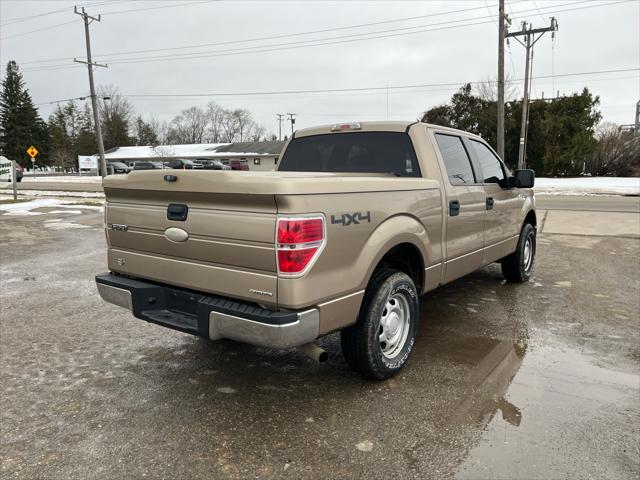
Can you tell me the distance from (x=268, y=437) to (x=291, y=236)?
1214 millimetres

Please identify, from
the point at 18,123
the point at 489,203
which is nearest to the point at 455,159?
the point at 489,203

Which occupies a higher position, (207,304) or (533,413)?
(207,304)

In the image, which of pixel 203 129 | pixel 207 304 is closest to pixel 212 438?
pixel 207 304

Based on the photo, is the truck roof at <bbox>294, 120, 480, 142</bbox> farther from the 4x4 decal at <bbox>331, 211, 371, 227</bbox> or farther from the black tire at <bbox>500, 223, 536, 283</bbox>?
the black tire at <bbox>500, 223, 536, 283</bbox>

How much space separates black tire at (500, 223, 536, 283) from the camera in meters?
6.11

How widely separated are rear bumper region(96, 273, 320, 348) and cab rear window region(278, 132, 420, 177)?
6.43 ft

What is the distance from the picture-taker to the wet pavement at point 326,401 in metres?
2.58

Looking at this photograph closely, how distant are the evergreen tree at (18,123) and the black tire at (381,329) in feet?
281

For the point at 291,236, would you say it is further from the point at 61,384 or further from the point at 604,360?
the point at 604,360

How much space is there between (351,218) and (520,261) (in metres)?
3.99

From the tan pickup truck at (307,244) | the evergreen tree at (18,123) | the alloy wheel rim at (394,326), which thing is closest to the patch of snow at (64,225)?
the tan pickup truck at (307,244)

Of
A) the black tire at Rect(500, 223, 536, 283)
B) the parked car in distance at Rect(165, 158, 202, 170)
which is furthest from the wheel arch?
the black tire at Rect(500, 223, 536, 283)

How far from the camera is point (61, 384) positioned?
3539 millimetres

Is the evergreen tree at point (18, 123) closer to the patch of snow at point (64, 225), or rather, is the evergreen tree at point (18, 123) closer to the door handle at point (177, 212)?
the patch of snow at point (64, 225)
